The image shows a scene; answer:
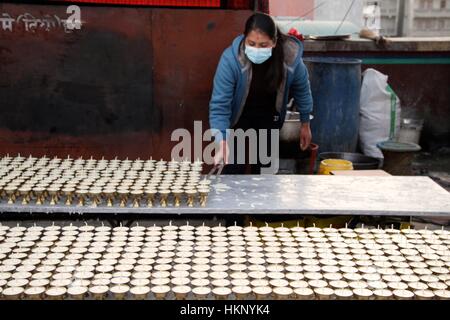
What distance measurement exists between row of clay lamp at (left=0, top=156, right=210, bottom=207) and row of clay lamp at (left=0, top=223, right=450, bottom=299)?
323mm

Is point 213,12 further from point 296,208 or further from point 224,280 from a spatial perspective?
point 224,280

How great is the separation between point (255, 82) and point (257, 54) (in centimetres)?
30

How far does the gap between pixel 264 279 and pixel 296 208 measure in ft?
2.68

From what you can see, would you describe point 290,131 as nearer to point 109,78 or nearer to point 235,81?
point 235,81

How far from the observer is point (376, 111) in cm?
689

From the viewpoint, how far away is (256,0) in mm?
4641

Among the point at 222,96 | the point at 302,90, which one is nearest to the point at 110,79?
the point at 222,96

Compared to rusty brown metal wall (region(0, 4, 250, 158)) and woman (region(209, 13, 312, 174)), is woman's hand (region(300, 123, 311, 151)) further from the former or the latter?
rusty brown metal wall (region(0, 4, 250, 158))

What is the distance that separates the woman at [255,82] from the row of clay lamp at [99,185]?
24.0 inches

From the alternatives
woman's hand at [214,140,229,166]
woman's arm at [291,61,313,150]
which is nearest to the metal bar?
woman's hand at [214,140,229,166]

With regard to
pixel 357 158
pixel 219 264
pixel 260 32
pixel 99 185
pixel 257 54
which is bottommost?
pixel 357 158

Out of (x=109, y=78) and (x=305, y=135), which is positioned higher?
(x=109, y=78)

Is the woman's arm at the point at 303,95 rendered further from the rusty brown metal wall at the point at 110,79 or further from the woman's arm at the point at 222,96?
the rusty brown metal wall at the point at 110,79

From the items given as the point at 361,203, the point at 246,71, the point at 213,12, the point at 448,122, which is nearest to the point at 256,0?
the point at 213,12
